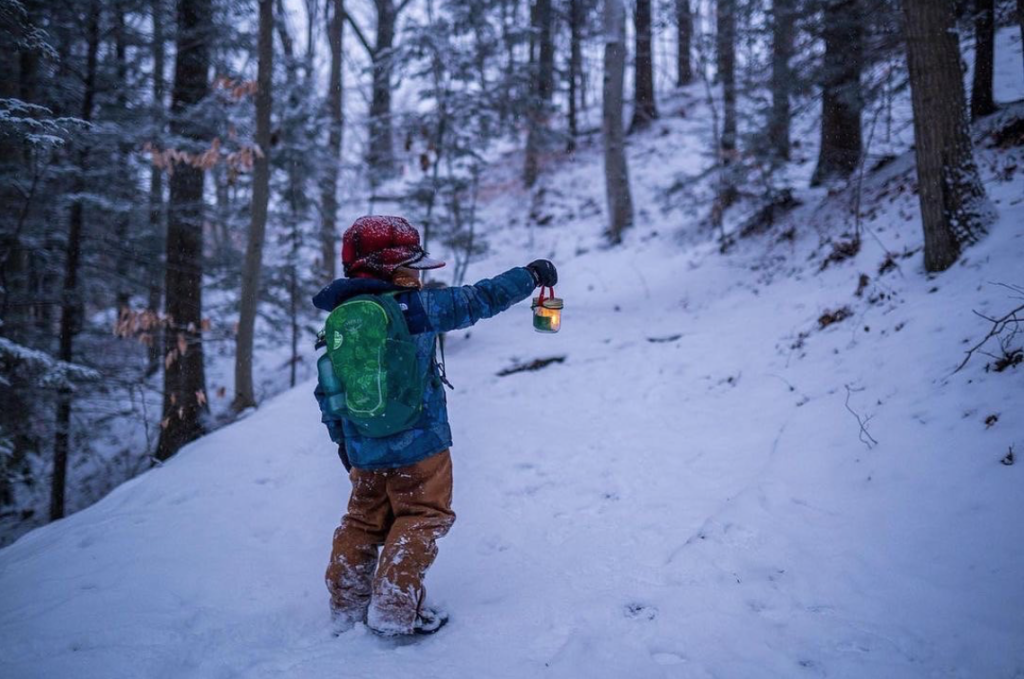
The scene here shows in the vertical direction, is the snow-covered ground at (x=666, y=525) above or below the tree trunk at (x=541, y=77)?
below

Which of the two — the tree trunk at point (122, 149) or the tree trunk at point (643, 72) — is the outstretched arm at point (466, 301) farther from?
the tree trunk at point (643, 72)

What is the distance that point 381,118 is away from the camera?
9.60 m

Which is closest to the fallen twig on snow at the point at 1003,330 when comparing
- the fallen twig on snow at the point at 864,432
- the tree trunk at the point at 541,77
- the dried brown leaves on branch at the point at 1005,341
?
the dried brown leaves on branch at the point at 1005,341

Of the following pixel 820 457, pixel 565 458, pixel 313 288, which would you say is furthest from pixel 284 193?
pixel 820 457

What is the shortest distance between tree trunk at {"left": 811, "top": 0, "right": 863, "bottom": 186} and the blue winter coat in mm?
7947

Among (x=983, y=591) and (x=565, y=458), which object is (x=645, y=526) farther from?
(x=983, y=591)

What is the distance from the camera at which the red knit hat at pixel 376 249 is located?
2760 mm

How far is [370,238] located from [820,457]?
3.52m

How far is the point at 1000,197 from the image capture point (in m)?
5.81

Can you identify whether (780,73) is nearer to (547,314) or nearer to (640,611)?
Result: (547,314)

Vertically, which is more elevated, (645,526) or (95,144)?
(95,144)

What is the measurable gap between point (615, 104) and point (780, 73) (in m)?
4.45

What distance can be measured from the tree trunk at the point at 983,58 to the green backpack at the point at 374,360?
9.10m

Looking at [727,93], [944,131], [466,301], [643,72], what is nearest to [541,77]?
[643,72]
